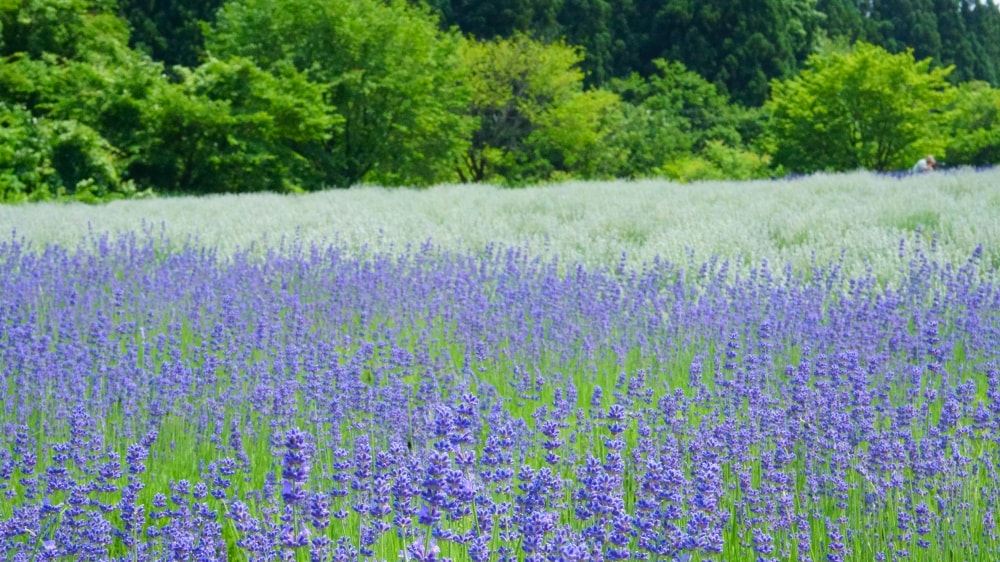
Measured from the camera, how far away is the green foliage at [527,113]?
2802 centimetres

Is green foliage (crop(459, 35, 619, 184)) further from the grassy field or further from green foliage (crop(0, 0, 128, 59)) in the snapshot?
the grassy field

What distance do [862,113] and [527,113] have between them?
973 centimetres

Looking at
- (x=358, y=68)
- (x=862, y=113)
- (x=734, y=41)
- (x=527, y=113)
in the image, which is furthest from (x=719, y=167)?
(x=358, y=68)

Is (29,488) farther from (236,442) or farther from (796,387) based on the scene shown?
(796,387)

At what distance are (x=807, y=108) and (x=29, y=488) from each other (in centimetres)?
2345

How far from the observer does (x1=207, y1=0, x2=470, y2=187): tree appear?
75.2 feet

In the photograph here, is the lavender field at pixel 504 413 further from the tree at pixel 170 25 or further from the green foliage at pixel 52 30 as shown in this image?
the tree at pixel 170 25

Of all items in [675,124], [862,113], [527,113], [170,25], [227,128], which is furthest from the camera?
[675,124]

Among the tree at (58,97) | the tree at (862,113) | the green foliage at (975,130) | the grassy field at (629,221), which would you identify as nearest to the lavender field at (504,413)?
the grassy field at (629,221)

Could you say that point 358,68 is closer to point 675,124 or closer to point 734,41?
point 675,124

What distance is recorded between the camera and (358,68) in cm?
2356

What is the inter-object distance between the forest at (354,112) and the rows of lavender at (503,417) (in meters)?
13.0

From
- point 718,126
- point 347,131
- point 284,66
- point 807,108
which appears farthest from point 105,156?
point 718,126

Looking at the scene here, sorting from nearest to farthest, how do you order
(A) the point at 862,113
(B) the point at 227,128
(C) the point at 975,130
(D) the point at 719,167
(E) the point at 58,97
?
(E) the point at 58,97 < (B) the point at 227,128 < (A) the point at 862,113 < (C) the point at 975,130 < (D) the point at 719,167
